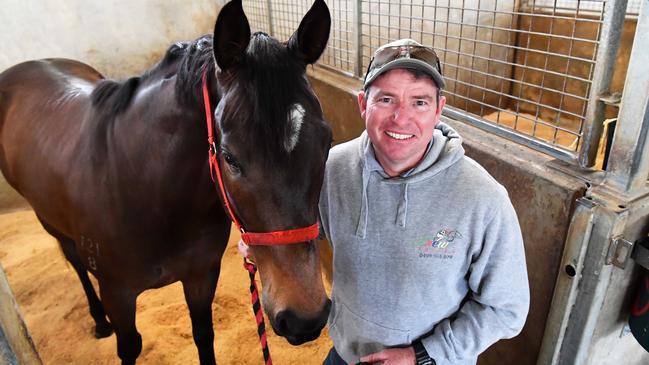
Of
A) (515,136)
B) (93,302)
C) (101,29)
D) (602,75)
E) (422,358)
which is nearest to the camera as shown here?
(422,358)

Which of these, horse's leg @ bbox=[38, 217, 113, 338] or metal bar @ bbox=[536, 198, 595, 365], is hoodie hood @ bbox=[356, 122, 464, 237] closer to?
metal bar @ bbox=[536, 198, 595, 365]

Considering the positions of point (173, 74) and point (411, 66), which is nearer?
point (411, 66)

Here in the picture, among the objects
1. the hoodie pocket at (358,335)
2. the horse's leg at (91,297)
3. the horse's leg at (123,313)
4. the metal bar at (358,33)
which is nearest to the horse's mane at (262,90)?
the hoodie pocket at (358,335)

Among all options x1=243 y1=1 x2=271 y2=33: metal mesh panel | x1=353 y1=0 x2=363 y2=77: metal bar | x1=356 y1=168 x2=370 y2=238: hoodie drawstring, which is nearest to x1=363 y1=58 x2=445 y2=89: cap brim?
x1=356 y1=168 x2=370 y2=238: hoodie drawstring

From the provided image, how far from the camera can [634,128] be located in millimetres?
1041

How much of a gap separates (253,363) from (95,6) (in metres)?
3.42

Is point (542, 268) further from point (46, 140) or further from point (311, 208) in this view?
point (46, 140)

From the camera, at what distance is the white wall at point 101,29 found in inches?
134

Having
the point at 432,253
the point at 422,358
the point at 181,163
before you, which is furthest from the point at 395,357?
the point at 181,163

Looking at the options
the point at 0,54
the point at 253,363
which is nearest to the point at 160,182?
the point at 253,363

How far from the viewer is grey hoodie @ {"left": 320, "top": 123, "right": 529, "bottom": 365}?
94 centimetres

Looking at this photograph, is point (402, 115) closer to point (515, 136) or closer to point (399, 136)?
point (399, 136)

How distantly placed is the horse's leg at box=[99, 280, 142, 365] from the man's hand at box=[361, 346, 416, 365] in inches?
43.0

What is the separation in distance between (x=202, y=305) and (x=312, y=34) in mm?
1280
